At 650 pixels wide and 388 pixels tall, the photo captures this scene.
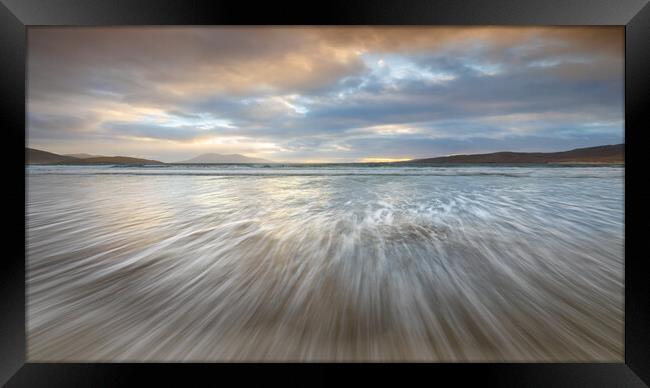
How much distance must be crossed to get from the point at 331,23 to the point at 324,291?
160 centimetres

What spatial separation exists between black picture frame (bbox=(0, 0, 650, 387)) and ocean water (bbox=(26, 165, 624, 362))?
203mm

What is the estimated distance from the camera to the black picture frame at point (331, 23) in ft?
3.25

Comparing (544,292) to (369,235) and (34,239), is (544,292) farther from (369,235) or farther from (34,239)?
(34,239)

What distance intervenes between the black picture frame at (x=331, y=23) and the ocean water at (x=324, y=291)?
203 mm

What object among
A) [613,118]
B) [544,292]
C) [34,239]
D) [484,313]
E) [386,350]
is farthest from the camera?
[34,239]

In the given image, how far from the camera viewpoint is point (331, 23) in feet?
3.59

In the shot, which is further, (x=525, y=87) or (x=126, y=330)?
(x=525, y=87)

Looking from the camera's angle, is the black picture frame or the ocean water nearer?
the black picture frame

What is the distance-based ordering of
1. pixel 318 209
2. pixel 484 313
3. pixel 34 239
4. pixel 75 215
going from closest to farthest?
pixel 484 313 → pixel 34 239 → pixel 75 215 → pixel 318 209

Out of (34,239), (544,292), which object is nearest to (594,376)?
(544,292)

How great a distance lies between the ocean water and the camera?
134 centimetres

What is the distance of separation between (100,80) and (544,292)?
47.5 ft

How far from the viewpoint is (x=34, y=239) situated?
120 inches

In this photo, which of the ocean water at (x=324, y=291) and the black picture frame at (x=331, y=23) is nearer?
the black picture frame at (x=331, y=23)
